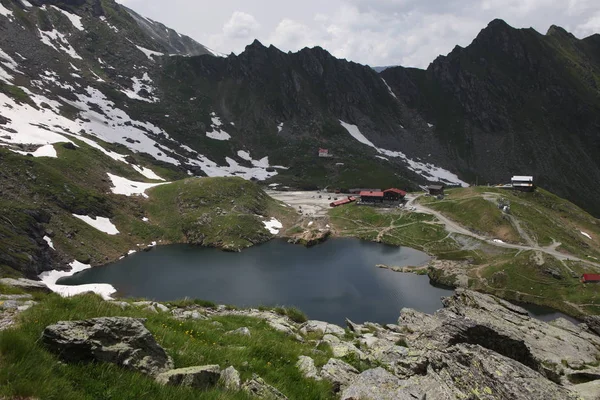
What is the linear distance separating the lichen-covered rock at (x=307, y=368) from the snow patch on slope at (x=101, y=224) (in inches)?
3687

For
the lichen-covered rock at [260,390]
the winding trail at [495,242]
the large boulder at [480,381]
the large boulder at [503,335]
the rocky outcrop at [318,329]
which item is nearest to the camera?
the lichen-covered rock at [260,390]

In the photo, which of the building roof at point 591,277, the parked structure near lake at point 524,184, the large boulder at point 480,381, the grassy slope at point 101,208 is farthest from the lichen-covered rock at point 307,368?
the parked structure near lake at point 524,184

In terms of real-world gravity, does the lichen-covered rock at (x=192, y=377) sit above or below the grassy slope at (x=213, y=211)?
below

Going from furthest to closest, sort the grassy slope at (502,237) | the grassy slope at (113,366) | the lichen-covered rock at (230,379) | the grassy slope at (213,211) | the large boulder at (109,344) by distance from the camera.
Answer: the grassy slope at (213,211), the grassy slope at (502,237), the lichen-covered rock at (230,379), the large boulder at (109,344), the grassy slope at (113,366)

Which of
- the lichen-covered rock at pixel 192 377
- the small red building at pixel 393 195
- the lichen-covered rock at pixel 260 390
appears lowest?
the lichen-covered rock at pixel 260 390

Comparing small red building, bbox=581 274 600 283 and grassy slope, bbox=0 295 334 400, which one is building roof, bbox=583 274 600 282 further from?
grassy slope, bbox=0 295 334 400

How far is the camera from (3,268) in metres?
59.2

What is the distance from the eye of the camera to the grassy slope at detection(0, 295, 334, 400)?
18.1 feet

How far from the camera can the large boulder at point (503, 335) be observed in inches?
742

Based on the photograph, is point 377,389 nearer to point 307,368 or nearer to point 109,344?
point 307,368

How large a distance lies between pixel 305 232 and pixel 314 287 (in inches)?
1500

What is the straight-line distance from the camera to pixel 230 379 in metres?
8.59

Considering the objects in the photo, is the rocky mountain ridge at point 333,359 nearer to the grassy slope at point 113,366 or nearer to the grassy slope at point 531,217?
the grassy slope at point 113,366

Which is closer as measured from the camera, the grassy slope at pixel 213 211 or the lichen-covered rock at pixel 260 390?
the lichen-covered rock at pixel 260 390
